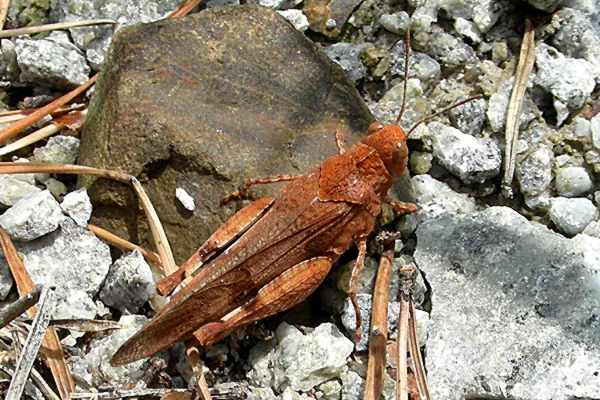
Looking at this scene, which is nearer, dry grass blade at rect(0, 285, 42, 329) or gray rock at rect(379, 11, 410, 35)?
dry grass blade at rect(0, 285, 42, 329)

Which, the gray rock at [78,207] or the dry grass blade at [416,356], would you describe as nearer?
the dry grass blade at [416,356]

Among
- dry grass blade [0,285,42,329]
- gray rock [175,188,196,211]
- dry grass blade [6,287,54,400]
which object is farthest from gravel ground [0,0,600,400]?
dry grass blade [0,285,42,329]

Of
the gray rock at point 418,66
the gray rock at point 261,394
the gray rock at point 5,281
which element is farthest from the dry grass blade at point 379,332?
the gray rock at point 5,281

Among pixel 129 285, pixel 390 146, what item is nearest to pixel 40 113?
pixel 129 285

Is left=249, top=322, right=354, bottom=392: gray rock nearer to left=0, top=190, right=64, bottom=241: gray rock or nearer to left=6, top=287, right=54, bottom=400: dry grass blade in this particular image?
left=6, top=287, right=54, bottom=400: dry grass blade

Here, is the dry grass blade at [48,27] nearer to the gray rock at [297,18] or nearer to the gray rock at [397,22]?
the gray rock at [297,18]

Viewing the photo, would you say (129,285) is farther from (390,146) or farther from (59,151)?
(390,146)
